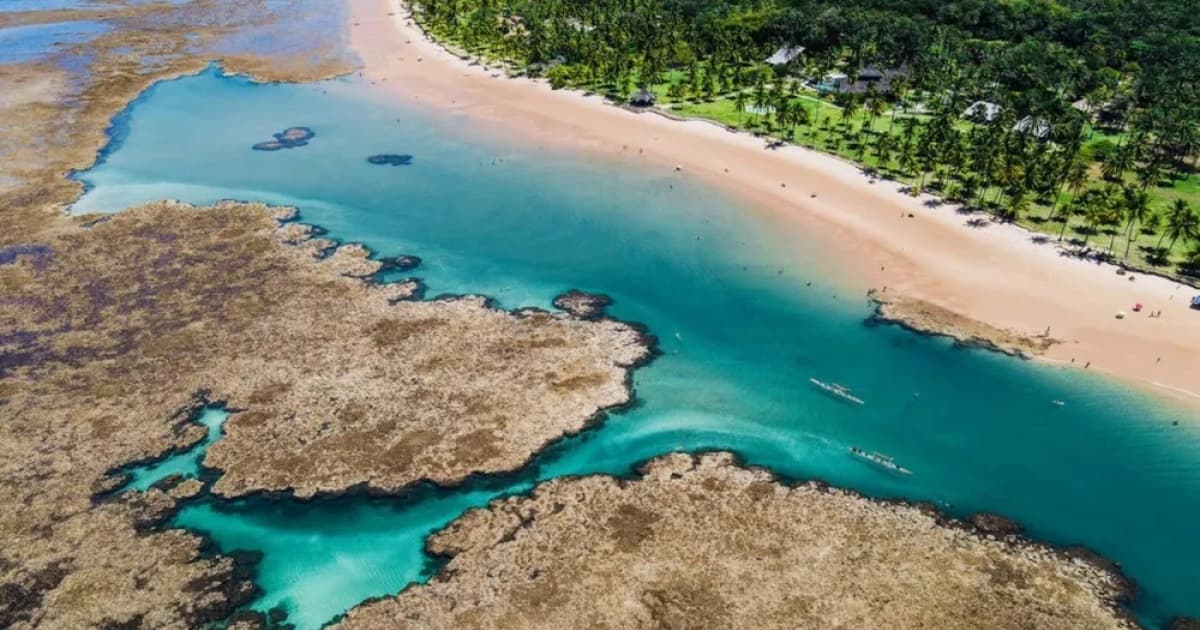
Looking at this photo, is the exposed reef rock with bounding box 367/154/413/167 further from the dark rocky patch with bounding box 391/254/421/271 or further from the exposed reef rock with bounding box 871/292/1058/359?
the exposed reef rock with bounding box 871/292/1058/359

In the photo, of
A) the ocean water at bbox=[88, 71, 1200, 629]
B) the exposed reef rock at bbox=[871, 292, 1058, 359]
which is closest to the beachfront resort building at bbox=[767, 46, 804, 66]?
the ocean water at bbox=[88, 71, 1200, 629]

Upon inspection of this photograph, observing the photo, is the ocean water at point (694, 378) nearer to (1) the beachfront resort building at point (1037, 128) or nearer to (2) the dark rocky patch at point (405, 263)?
(2) the dark rocky patch at point (405, 263)

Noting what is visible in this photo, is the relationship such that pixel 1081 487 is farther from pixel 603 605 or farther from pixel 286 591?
pixel 286 591

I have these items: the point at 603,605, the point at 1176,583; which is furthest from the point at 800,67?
the point at 603,605

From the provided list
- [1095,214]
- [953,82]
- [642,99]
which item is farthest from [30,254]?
[953,82]

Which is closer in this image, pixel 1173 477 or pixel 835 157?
pixel 1173 477

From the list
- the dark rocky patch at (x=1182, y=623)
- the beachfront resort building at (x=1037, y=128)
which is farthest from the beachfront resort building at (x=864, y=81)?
the dark rocky patch at (x=1182, y=623)
